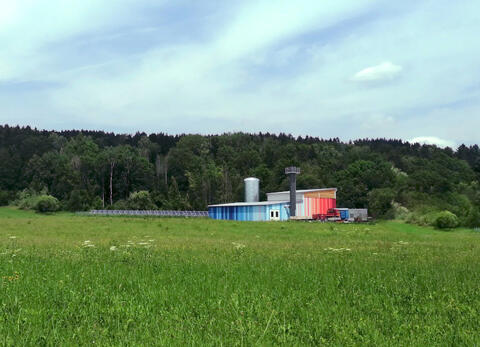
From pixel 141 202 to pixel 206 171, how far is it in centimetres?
2766

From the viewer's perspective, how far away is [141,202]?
10450 cm

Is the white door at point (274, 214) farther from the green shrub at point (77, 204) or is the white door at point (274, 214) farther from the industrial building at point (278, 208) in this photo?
the green shrub at point (77, 204)

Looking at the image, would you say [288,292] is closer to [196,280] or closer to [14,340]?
[196,280]

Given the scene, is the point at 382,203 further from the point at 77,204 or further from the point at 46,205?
the point at 46,205

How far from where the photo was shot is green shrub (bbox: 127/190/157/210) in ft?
339

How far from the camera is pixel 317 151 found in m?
147

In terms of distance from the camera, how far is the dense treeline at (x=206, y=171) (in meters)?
100

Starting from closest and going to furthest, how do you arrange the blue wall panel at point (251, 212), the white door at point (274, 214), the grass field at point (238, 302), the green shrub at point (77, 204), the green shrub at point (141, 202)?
the grass field at point (238, 302)
the blue wall panel at point (251, 212)
the white door at point (274, 214)
the green shrub at point (77, 204)
the green shrub at point (141, 202)

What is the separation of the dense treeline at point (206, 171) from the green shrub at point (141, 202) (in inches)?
10.4

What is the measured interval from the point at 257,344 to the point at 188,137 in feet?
497

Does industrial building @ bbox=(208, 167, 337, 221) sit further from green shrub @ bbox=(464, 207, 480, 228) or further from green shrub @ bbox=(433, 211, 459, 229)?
green shrub @ bbox=(464, 207, 480, 228)

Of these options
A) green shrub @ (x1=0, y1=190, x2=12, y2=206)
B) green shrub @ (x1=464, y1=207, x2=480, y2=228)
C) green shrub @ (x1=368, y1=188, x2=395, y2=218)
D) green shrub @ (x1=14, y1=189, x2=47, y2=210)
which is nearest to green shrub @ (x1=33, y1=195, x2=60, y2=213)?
green shrub @ (x1=14, y1=189, x2=47, y2=210)

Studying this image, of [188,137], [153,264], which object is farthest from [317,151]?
[153,264]

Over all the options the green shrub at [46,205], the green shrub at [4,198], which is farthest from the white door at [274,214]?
the green shrub at [4,198]
